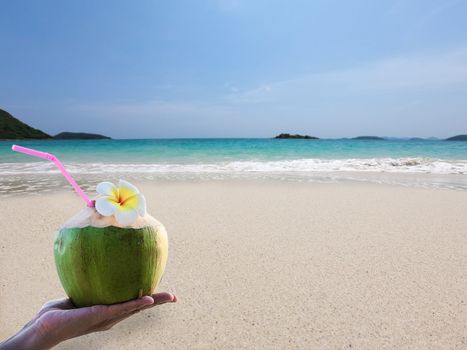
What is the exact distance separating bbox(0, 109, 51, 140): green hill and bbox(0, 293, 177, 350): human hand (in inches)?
2456

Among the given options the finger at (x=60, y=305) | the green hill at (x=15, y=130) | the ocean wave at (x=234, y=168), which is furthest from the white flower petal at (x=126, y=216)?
the green hill at (x=15, y=130)

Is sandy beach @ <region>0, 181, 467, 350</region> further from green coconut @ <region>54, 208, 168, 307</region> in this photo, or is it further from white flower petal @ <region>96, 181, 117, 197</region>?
white flower petal @ <region>96, 181, 117, 197</region>

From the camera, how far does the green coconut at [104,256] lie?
1.17 m

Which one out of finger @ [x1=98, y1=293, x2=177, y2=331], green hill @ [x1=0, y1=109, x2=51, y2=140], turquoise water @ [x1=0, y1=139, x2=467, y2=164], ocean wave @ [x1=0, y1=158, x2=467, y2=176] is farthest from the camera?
green hill @ [x1=0, y1=109, x2=51, y2=140]

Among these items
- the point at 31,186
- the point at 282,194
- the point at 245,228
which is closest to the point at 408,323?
the point at 245,228

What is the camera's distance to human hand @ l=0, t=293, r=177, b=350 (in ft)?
4.01

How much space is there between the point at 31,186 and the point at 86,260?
6.48m

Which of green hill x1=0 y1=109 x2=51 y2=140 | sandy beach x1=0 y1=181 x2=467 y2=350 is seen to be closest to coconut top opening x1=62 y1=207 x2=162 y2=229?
sandy beach x1=0 y1=181 x2=467 y2=350

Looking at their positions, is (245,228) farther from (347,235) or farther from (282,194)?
(282,194)

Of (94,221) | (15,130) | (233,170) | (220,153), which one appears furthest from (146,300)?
(15,130)

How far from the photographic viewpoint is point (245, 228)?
3674mm

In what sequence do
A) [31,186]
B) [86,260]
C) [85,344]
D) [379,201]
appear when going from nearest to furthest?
[86,260], [85,344], [379,201], [31,186]

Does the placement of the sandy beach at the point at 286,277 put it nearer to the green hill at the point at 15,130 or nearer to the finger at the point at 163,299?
the finger at the point at 163,299

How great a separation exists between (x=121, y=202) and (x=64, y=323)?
453 millimetres
